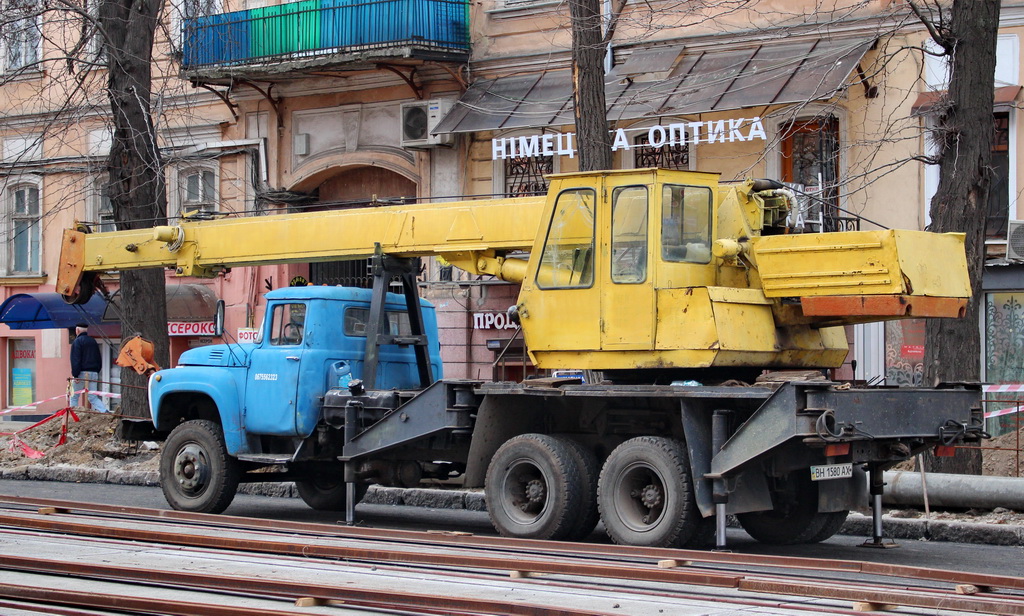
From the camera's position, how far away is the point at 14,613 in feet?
24.6

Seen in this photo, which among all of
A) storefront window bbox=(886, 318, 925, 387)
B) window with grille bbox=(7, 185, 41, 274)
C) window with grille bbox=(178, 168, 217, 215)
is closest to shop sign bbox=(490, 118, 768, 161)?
storefront window bbox=(886, 318, 925, 387)

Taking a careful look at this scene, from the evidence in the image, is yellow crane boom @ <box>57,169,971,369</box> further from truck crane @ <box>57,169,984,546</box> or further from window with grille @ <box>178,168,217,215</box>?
window with grille @ <box>178,168,217,215</box>

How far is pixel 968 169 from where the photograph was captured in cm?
1436

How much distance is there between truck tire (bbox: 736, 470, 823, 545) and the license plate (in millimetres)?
676

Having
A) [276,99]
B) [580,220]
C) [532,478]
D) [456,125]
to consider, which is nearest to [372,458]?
[532,478]

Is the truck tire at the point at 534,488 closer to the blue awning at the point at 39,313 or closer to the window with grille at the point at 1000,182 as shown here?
the window with grille at the point at 1000,182

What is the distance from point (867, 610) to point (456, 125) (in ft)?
53.4

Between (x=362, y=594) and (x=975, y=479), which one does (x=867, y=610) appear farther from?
(x=975, y=479)

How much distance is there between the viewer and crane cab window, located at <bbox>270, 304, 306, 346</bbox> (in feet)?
45.7

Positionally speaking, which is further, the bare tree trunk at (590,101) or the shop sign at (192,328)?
the shop sign at (192,328)

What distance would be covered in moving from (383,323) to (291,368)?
108 cm

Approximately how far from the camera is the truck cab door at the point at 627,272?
454 inches

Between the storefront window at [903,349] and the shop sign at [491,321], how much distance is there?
20.6 feet

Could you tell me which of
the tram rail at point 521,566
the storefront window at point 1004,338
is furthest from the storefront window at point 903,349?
the tram rail at point 521,566
